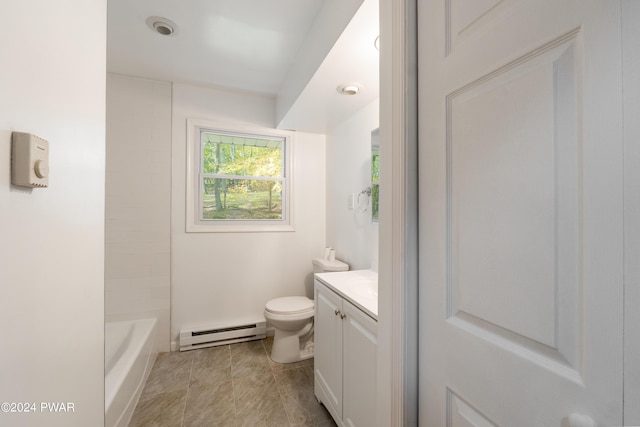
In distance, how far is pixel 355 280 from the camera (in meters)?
1.66

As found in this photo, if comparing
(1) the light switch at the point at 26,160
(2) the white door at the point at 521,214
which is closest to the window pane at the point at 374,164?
(2) the white door at the point at 521,214

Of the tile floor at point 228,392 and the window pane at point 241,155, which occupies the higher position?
the window pane at point 241,155

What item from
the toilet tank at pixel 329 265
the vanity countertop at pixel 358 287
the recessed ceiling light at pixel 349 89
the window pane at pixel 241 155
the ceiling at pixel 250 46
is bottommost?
the toilet tank at pixel 329 265

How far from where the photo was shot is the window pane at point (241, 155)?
8.64ft

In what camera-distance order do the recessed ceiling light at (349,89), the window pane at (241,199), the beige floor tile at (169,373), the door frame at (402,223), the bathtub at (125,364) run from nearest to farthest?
the door frame at (402,223), the bathtub at (125,364), the recessed ceiling light at (349,89), the beige floor tile at (169,373), the window pane at (241,199)

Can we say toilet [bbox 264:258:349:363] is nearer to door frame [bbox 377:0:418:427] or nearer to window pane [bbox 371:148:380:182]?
window pane [bbox 371:148:380:182]

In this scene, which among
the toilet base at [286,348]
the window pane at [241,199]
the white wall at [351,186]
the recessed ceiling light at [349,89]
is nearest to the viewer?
the recessed ceiling light at [349,89]

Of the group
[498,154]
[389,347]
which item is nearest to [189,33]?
[498,154]

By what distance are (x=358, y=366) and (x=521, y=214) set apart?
1.02 meters

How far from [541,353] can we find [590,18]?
0.65 metres

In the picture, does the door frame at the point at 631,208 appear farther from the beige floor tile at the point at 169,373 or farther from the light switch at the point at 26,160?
the beige floor tile at the point at 169,373

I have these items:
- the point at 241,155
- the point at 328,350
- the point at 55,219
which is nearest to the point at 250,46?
the point at 241,155

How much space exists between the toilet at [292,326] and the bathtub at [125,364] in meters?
0.93

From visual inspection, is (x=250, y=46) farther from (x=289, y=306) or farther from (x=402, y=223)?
(x=289, y=306)
